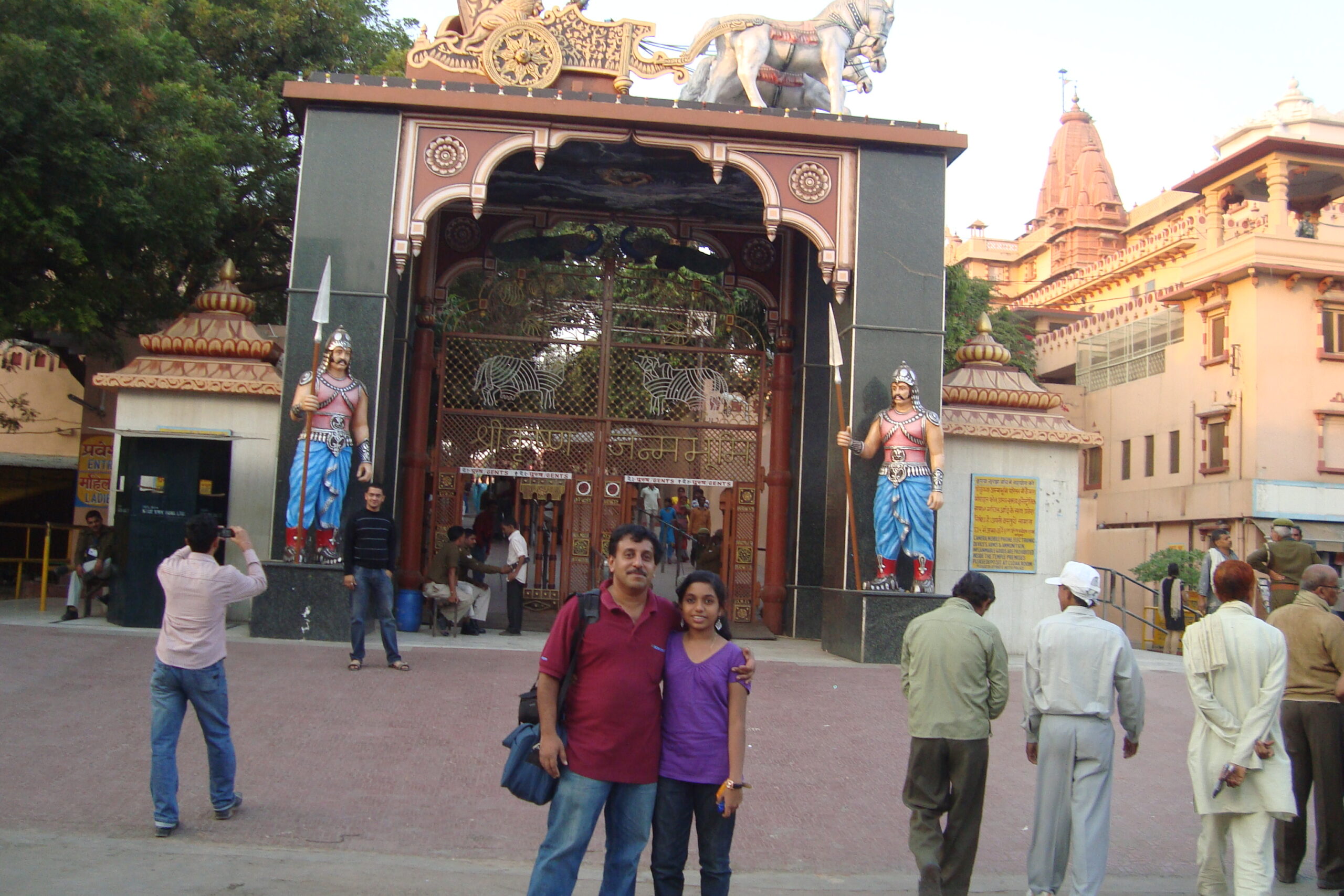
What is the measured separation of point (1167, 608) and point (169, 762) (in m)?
17.4

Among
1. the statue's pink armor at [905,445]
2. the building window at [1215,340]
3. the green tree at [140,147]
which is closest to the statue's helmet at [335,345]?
the green tree at [140,147]

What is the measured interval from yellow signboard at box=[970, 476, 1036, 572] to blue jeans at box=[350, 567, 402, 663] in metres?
6.73

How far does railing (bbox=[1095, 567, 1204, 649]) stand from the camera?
1980 centimetres

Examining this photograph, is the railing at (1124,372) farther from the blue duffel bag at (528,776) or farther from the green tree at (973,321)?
the blue duffel bag at (528,776)

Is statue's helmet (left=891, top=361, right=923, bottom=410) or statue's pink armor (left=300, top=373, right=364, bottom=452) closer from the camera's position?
statue's pink armor (left=300, top=373, right=364, bottom=452)

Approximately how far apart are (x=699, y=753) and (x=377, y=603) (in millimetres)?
6230

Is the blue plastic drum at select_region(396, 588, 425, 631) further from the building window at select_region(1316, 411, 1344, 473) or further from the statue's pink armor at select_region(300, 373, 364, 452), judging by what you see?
the building window at select_region(1316, 411, 1344, 473)

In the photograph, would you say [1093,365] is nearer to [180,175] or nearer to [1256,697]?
[180,175]

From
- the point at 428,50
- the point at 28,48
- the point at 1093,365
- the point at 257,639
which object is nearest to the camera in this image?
the point at 257,639

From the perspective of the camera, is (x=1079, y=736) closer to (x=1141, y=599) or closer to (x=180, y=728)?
(x=180, y=728)

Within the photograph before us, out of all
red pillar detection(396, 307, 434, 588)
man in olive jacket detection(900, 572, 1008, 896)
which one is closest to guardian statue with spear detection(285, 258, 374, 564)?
red pillar detection(396, 307, 434, 588)

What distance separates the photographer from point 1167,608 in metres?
19.6

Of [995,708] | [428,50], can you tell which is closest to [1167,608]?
[428,50]

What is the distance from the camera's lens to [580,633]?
420 cm
